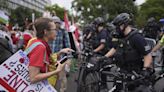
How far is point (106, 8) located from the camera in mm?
59344

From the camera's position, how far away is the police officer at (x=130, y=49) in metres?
5.66

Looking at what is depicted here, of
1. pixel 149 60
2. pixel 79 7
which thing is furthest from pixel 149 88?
pixel 79 7

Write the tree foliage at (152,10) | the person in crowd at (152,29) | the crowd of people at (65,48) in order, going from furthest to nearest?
1. the tree foliage at (152,10)
2. the person in crowd at (152,29)
3. the crowd of people at (65,48)

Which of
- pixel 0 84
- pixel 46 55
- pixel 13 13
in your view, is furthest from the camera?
pixel 13 13

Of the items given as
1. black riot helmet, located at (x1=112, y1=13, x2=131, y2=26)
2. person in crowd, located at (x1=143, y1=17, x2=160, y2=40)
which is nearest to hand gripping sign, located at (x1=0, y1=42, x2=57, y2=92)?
black riot helmet, located at (x1=112, y1=13, x2=131, y2=26)

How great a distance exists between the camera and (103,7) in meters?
63.6

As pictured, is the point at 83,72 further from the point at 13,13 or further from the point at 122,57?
the point at 13,13

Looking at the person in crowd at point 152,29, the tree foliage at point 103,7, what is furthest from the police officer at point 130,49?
the tree foliage at point 103,7

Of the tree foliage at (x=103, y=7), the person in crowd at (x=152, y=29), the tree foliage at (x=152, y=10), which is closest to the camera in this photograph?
the person in crowd at (x=152, y=29)

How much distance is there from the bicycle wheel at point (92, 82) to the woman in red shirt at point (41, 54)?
278cm

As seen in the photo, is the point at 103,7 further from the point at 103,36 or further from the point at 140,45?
the point at 140,45

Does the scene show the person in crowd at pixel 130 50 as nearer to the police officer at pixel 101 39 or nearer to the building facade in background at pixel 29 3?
the police officer at pixel 101 39

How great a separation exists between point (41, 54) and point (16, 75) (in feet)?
1.07

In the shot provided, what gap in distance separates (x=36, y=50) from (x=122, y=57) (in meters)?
2.11
